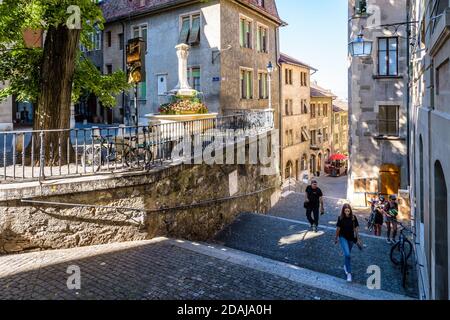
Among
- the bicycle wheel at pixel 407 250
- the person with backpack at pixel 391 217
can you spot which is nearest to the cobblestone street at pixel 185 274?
the bicycle wheel at pixel 407 250

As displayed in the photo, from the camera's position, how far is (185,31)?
2380 cm

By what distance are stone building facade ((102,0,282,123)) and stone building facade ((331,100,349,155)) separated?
2303 centimetres

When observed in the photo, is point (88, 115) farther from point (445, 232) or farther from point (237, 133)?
point (445, 232)

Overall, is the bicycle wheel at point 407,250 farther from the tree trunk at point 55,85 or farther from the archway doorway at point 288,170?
the archway doorway at point 288,170

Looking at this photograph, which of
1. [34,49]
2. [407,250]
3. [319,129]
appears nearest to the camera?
[407,250]

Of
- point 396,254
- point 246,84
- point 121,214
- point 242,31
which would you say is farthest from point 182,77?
point 396,254

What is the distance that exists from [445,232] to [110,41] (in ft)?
94.8

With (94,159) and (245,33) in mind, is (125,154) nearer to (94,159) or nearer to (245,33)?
(94,159)

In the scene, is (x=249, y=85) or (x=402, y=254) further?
(x=249, y=85)

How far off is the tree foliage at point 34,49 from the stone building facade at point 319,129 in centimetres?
3079

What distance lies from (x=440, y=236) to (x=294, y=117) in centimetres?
2979

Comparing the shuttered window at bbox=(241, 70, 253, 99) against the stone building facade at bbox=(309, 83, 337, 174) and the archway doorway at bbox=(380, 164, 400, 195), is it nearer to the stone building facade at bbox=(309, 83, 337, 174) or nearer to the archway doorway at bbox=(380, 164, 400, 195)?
the archway doorway at bbox=(380, 164, 400, 195)

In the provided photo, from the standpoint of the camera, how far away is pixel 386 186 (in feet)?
69.9
